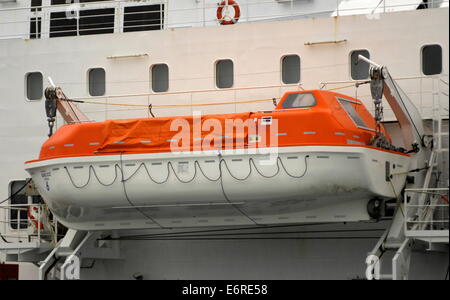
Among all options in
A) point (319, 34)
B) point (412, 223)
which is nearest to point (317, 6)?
point (319, 34)

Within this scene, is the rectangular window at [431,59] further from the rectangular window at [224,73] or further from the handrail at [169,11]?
the rectangular window at [224,73]

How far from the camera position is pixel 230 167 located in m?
15.8

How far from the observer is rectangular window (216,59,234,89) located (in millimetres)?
18234

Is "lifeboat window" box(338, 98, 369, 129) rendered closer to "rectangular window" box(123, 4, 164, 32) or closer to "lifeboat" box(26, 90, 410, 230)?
"lifeboat" box(26, 90, 410, 230)

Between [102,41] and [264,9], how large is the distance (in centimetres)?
333

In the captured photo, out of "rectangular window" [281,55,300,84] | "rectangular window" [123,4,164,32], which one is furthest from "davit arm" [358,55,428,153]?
"rectangular window" [123,4,164,32]

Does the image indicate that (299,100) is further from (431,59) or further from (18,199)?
(18,199)

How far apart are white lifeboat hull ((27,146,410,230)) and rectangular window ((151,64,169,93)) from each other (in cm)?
262

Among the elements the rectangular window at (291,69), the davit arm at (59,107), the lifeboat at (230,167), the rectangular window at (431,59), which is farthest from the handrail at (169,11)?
the lifeboat at (230,167)

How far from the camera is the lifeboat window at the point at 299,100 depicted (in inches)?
627

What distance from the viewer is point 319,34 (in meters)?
17.8

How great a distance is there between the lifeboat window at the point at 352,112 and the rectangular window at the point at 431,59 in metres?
1.66
